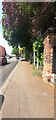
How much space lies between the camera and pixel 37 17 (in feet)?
51.4

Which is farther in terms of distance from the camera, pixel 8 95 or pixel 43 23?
pixel 43 23

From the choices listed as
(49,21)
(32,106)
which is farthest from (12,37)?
(32,106)

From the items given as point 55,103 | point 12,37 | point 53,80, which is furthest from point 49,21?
point 12,37

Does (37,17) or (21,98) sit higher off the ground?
(37,17)

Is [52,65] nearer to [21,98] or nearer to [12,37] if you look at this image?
[21,98]

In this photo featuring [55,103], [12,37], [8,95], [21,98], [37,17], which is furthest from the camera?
[12,37]

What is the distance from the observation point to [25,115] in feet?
26.5

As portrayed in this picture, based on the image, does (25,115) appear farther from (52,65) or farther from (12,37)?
(12,37)

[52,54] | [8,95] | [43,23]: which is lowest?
[8,95]

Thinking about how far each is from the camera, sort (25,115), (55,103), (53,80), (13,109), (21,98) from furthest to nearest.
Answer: (53,80) < (21,98) < (55,103) < (13,109) < (25,115)

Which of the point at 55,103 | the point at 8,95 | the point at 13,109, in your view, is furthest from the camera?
the point at 8,95

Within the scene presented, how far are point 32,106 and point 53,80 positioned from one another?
5.34 meters

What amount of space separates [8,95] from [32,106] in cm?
260

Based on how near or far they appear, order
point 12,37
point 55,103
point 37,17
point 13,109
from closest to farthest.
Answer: point 13,109
point 55,103
point 37,17
point 12,37
